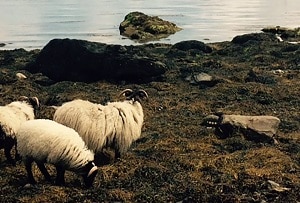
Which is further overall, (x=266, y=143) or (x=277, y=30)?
(x=277, y=30)

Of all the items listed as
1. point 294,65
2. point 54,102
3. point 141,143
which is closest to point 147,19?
point 294,65

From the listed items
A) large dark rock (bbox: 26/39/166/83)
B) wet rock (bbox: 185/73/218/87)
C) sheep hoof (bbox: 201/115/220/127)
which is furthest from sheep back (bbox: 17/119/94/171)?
large dark rock (bbox: 26/39/166/83)

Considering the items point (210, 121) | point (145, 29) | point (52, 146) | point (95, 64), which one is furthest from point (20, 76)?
point (145, 29)

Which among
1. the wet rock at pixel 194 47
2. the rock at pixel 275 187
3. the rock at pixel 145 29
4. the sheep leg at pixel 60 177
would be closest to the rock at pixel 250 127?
the rock at pixel 275 187

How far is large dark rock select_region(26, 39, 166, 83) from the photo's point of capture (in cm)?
2052

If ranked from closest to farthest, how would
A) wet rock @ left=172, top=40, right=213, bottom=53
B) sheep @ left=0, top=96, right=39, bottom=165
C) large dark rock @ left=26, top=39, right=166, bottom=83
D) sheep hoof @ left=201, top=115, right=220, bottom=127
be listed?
sheep @ left=0, top=96, right=39, bottom=165 → sheep hoof @ left=201, top=115, right=220, bottom=127 → large dark rock @ left=26, top=39, right=166, bottom=83 → wet rock @ left=172, top=40, right=213, bottom=53

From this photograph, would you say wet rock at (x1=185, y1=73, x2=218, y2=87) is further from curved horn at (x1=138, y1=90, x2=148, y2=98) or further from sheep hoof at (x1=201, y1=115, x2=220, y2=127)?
curved horn at (x1=138, y1=90, x2=148, y2=98)

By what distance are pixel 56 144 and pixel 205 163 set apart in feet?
11.8

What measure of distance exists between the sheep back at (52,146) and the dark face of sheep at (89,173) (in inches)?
3.9

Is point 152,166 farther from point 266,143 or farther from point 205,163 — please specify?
point 266,143

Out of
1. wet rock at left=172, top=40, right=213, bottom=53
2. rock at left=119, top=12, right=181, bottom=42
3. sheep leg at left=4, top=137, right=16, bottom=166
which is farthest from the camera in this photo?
rock at left=119, top=12, right=181, bottom=42

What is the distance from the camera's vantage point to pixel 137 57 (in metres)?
21.1

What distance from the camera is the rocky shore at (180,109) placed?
9.29 meters

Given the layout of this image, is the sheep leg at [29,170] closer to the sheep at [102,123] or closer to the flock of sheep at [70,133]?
the flock of sheep at [70,133]
